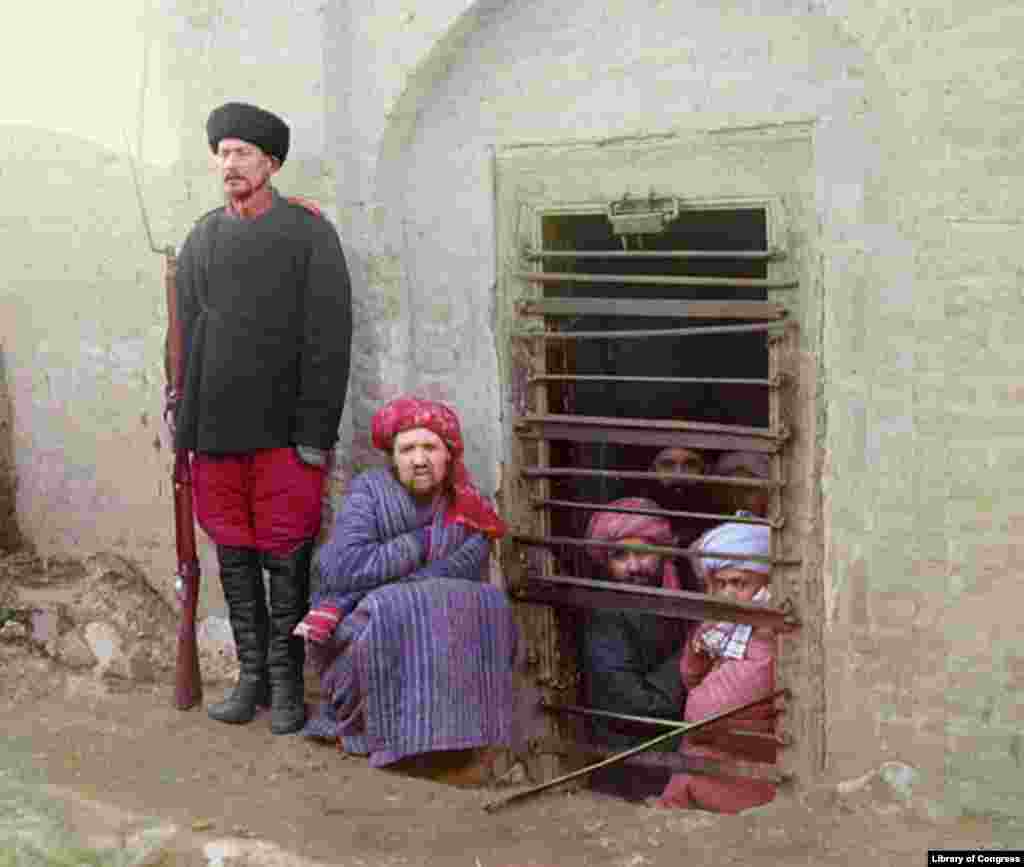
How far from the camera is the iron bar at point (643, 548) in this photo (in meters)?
5.01

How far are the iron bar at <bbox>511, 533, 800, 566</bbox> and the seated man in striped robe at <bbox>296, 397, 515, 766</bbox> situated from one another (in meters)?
0.27

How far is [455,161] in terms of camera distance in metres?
5.43

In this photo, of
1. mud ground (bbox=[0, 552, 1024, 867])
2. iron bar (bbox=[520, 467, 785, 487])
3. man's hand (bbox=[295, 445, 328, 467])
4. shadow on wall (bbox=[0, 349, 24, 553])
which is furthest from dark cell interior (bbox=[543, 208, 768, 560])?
shadow on wall (bbox=[0, 349, 24, 553])

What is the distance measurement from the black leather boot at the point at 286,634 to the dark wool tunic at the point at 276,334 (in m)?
0.43

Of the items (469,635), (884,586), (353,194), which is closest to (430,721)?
(469,635)

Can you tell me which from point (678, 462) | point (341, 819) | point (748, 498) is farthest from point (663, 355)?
point (341, 819)

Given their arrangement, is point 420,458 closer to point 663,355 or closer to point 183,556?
point 183,556

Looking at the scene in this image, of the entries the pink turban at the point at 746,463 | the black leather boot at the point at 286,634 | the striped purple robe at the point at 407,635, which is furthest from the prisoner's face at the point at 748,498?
the black leather boot at the point at 286,634

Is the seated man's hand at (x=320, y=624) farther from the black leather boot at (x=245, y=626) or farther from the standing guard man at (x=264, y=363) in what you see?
the black leather boot at (x=245, y=626)

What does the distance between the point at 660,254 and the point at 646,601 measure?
1.16 meters

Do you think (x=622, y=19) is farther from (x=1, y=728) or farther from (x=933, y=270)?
(x=1, y=728)

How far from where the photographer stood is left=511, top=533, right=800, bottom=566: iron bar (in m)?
5.01

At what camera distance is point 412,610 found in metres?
4.96

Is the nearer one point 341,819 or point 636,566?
point 341,819
